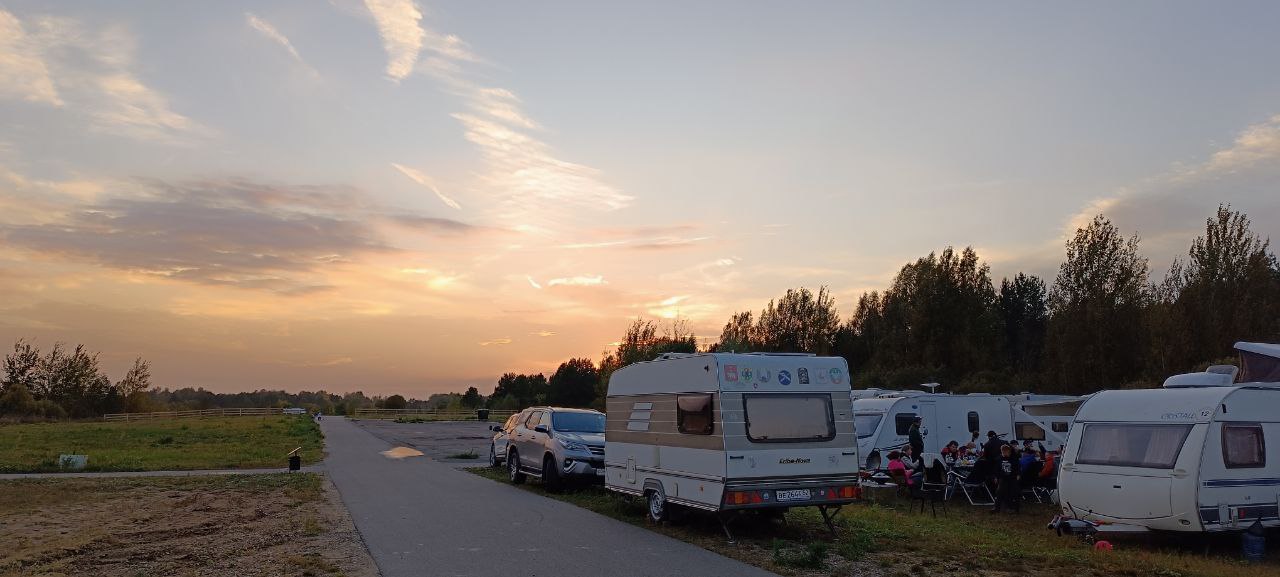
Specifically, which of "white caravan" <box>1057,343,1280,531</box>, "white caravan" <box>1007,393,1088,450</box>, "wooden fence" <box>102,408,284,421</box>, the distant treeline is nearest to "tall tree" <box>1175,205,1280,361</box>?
the distant treeline

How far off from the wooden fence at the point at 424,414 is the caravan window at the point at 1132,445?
5480 centimetres

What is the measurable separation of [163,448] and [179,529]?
980 inches

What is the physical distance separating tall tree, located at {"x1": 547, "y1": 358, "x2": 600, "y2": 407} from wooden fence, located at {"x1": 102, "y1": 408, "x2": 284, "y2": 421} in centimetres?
2435

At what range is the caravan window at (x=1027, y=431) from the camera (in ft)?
77.8

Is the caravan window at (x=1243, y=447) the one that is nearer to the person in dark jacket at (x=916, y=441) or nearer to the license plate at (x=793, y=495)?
the license plate at (x=793, y=495)

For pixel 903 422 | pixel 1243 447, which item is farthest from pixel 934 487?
pixel 1243 447

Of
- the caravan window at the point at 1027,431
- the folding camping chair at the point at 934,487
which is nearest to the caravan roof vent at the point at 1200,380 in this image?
the folding camping chair at the point at 934,487

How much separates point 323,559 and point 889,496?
43.8ft

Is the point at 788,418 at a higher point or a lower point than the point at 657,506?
higher

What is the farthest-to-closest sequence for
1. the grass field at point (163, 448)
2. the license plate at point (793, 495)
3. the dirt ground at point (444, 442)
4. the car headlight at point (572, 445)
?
the dirt ground at point (444, 442), the grass field at point (163, 448), the car headlight at point (572, 445), the license plate at point (793, 495)

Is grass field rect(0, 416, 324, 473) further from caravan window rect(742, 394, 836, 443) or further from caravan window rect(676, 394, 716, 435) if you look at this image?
caravan window rect(742, 394, 836, 443)

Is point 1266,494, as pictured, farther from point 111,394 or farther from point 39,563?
point 111,394

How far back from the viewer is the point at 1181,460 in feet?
39.3

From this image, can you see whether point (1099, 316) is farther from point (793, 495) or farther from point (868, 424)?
point (793, 495)
